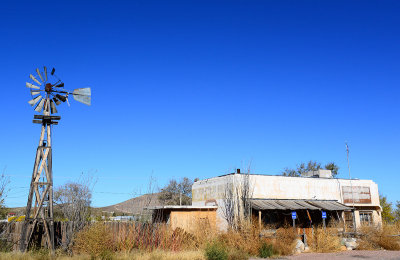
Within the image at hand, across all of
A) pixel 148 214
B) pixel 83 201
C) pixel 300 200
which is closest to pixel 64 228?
pixel 83 201

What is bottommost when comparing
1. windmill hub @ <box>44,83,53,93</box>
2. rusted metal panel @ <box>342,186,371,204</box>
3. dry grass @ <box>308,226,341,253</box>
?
dry grass @ <box>308,226,341,253</box>

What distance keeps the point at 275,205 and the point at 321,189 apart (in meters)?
6.28

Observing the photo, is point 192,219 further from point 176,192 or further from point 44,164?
point 176,192

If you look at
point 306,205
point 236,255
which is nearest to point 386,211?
point 306,205

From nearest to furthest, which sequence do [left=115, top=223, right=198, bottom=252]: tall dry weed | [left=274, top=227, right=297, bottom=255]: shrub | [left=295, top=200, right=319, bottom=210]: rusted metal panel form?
[left=115, top=223, right=198, bottom=252]: tall dry weed → [left=274, top=227, right=297, bottom=255]: shrub → [left=295, top=200, right=319, bottom=210]: rusted metal panel

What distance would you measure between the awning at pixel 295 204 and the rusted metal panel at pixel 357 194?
1.98 m

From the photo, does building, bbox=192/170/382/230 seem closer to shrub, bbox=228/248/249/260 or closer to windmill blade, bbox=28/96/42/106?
shrub, bbox=228/248/249/260

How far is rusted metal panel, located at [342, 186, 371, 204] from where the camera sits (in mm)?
29188

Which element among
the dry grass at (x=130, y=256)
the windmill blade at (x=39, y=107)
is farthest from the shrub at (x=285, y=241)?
the windmill blade at (x=39, y=107)

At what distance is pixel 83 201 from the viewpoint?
60.7 ft

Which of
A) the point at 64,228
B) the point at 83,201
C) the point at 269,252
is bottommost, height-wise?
the point at 269,252

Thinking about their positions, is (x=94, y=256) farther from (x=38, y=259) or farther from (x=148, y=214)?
(x=148, y=214)

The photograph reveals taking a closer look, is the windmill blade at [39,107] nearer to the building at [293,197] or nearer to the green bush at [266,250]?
the building at [293,197]

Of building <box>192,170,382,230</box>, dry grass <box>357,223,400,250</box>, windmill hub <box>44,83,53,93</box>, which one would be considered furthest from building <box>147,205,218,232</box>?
dry grass <box>357,223,400,250</box>
